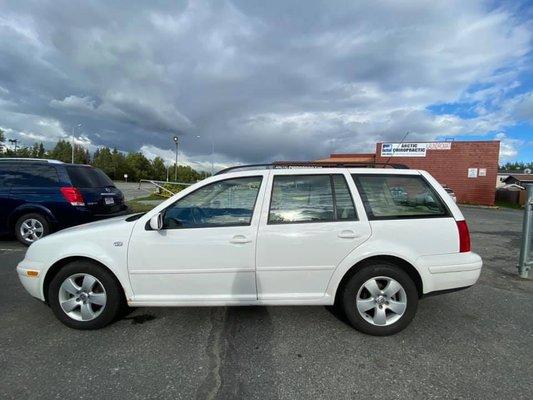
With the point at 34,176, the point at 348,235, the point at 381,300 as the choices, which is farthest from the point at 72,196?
the point at 381,300

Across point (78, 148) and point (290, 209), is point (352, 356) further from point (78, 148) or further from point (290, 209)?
point (78, 148)

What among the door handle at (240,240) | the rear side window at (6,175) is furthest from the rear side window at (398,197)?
the rear side window at (6,175)

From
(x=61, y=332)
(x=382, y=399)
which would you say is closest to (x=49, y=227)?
(x=61, y=332)

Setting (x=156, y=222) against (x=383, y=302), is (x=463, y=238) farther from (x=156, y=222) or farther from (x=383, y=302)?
(x=156, y=222)

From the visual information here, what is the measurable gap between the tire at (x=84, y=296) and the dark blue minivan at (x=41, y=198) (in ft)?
13.5

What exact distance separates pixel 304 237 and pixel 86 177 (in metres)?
6.15

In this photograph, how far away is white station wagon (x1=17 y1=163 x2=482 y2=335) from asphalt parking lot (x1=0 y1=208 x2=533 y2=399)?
0.30 m

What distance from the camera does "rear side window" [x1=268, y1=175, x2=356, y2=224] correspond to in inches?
136

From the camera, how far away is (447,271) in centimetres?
342

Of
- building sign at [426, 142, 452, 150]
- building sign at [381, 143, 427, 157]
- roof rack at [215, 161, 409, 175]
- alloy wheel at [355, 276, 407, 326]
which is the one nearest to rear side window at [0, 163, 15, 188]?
roof rack at [215, 161, 409, 175]

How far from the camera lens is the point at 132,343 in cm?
321

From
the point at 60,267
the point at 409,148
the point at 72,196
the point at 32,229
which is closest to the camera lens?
the point at 60,267

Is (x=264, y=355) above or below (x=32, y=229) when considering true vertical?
below

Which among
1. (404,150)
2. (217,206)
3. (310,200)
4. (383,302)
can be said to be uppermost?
(404,150)
